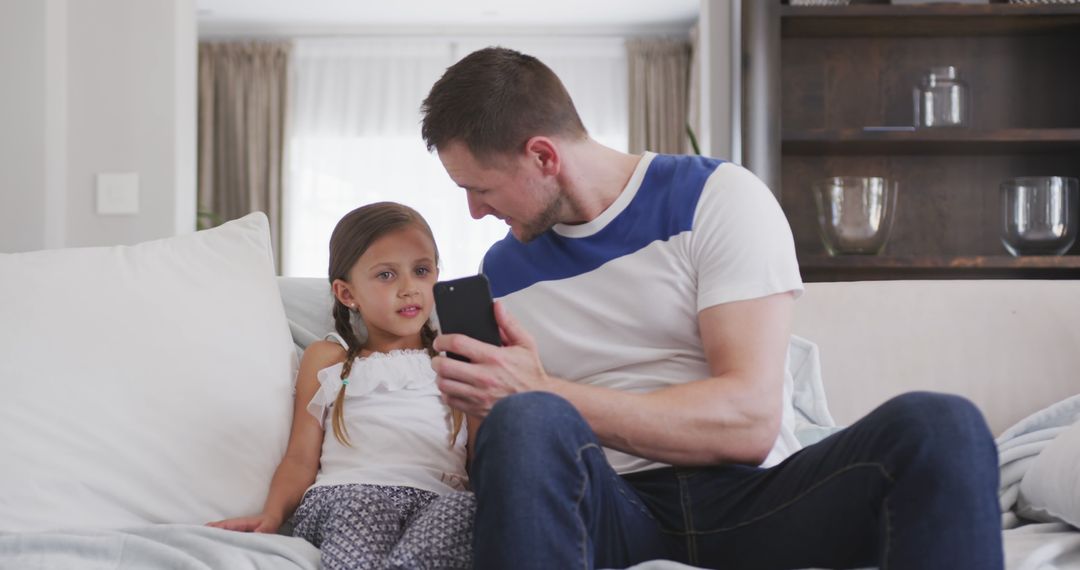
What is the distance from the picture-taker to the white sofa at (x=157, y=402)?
1284mm

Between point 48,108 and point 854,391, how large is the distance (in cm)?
200

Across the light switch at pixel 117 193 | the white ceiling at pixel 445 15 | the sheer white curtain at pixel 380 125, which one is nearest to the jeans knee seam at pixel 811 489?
the light switch at pixel 117 193

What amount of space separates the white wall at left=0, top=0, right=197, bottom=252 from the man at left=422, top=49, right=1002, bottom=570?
5.17ft

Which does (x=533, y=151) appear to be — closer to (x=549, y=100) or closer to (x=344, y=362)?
(x=549, y=100)

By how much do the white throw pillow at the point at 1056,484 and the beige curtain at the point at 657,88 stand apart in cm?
574

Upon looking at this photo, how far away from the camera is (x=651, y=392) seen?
1256 millimetres

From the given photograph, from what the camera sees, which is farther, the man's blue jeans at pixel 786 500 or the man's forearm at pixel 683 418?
the man's forearm at pixel 683 418

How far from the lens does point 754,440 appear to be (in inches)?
48.5

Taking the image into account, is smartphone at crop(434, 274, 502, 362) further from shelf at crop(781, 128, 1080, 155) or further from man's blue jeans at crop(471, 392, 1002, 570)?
shelf at crop(781, 128, 1080, 155)

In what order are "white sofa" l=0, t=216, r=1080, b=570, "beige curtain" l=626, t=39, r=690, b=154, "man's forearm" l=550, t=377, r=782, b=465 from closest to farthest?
"man's forearm" l=550, t=377, r=782, b=465, "white sofa" l=0, t=216, r=1080, b=570, "beige curtain" l=626, t=39, r=690, b=154

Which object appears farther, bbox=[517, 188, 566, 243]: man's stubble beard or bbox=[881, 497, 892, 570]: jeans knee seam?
bbox=[517, 188, 566, 243]: man's stubble beard

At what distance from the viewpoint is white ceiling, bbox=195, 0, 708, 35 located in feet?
21.6

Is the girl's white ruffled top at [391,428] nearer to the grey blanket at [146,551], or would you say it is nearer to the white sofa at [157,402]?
the white sofa at [157,402]

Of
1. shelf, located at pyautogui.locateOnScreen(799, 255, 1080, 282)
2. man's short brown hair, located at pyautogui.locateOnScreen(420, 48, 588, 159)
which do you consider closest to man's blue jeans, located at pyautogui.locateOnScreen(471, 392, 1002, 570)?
man's short brown hair, located at pyautogui.locateOnScreen(420, 48, 588, 159)
